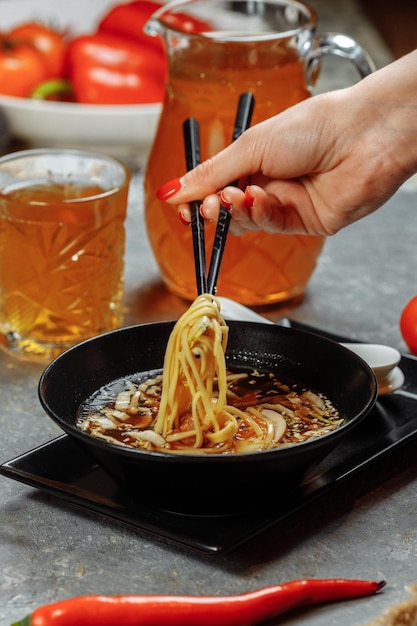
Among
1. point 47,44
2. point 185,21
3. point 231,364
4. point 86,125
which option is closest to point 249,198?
point 231,364

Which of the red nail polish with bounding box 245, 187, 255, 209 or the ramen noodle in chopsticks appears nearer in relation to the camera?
the ramen noodle in chopsticks

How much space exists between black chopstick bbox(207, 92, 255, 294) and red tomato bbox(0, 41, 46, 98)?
1363 millimetres

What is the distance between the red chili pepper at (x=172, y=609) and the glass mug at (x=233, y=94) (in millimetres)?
833

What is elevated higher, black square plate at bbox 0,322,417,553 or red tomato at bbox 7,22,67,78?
black square plate at bbox 0,322,417,553

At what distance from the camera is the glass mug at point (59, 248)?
1.71 m

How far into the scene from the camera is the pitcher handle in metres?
1.83

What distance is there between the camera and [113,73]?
2.87 m

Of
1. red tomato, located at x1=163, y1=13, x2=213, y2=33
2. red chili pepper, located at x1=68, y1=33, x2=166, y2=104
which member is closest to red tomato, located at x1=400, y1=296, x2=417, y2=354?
red tomato, located at x1=163, y1=13, x2=213, y2=33

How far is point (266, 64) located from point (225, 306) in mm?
411

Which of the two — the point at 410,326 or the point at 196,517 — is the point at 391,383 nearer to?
the point at 410,326

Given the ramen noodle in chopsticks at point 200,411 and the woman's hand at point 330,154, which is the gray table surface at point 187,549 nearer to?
the ramen noodle in chopsticks at point 200,411

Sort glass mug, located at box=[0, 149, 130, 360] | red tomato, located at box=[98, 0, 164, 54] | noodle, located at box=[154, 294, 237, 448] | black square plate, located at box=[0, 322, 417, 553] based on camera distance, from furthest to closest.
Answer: red tomato, located at box=[98, 0, 164, 54]
glass mug, located at box=[0, 149, 130, 360]
noodle, located at box=[154, 294, 237, 448]
black square plate, located at box=[0, 322, 417, 553]

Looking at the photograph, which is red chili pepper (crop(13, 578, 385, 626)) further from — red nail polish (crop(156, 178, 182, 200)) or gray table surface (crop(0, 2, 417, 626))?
red nail polish (crop(156, 178, 182, 200))

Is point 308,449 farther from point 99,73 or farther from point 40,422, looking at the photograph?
point 99,73
